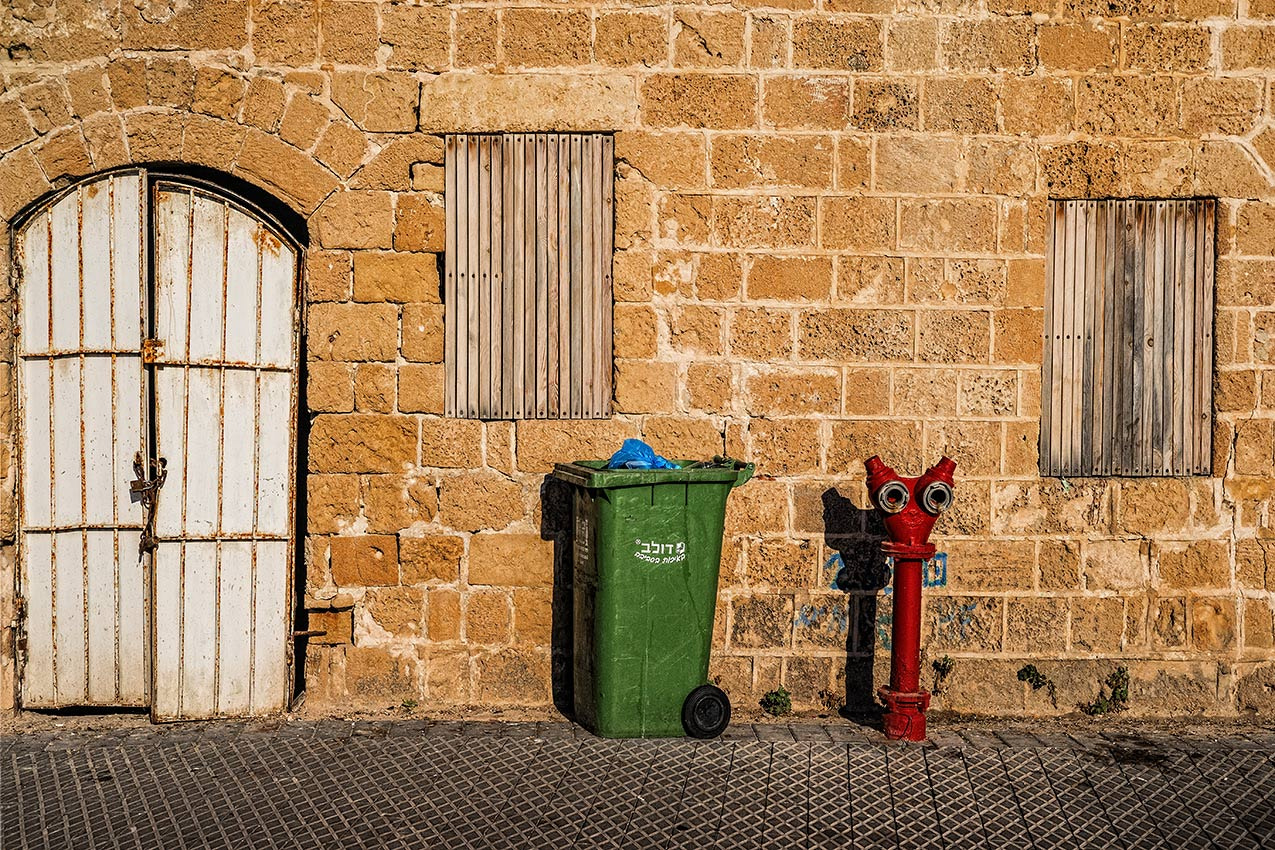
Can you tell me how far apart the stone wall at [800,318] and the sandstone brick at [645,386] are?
2 cm

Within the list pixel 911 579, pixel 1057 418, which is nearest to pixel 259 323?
pixel 911 579

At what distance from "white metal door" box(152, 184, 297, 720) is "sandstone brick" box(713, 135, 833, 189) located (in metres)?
2.50

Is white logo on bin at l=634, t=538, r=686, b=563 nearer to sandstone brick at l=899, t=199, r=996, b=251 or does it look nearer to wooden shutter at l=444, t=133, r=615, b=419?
wooden shutter at l=444, t=133, r=615, b=419

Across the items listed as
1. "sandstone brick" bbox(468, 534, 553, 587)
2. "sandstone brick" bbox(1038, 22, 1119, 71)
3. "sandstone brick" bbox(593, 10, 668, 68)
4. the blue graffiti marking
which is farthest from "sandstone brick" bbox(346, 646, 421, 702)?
"sandstone brick" bbox(1038, 22, 1119, 71)

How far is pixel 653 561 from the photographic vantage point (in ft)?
18.0

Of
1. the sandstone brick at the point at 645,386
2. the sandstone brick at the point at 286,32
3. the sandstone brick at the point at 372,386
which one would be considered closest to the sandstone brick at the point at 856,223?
the sandstone brick at the point at 645,386

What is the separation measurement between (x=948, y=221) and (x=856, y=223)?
1.70 ft

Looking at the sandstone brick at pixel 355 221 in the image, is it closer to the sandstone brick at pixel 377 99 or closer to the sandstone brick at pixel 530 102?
the sandstone brick at pixel 377 99

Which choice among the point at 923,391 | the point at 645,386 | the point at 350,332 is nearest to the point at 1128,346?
the point at 923,391

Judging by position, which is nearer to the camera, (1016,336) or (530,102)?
(530,102)

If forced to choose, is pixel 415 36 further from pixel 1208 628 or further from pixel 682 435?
pixel 1208 628

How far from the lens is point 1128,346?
6.30m

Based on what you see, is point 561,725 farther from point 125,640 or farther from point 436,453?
point 125,640

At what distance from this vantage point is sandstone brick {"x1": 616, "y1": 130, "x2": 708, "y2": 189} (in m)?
6.06
